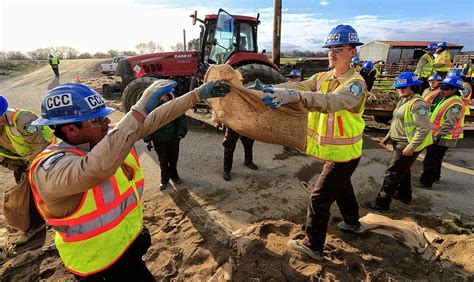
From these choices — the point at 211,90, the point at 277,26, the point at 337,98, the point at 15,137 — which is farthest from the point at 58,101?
the point at 277,26

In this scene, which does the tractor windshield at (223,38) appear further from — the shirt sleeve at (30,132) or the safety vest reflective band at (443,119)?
the shirt sleeve at (30,132)

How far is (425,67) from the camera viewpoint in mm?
8422

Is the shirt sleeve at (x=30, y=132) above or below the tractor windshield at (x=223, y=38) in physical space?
below

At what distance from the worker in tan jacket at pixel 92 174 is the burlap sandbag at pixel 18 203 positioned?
1.79 meters

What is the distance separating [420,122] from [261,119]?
Answer: 2299mm

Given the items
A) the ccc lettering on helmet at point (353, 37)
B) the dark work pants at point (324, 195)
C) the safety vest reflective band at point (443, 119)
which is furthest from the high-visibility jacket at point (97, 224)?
the safety vest reflective band at point (443, 119)

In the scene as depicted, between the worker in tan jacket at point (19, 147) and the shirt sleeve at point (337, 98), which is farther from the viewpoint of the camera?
the worker in tan jacket at point (19, 147)

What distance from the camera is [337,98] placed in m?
2.16

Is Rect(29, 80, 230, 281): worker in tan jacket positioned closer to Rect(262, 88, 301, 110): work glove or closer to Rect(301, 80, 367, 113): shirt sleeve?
Rect(262, 88, 301, 110): work glove

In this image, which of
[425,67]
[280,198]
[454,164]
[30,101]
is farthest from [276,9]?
[30,101]

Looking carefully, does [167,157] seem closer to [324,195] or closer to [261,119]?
[261,119]

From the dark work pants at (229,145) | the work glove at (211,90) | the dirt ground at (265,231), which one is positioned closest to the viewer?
the work glove at (211,90)

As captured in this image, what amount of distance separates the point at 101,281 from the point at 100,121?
3.37 ft

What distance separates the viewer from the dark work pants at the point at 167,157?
170 inches
